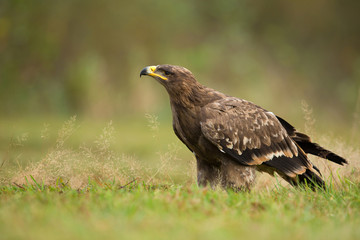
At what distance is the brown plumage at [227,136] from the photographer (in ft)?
17.4

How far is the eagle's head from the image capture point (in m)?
5.48

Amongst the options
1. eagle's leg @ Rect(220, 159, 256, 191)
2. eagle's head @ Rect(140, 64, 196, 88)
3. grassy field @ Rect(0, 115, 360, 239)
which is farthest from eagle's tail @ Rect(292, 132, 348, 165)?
eagle's head @ Rect(140, 64, 196, 88)

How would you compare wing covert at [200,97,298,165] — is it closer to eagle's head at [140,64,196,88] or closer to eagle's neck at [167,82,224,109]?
eagle's neck at [167,82,224,109]

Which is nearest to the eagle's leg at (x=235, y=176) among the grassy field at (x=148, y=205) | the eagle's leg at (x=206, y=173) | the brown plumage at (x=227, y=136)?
the brown plumage at (x=227, y=136)

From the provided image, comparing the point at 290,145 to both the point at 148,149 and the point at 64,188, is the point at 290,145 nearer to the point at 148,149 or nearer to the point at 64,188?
the point at 64,188

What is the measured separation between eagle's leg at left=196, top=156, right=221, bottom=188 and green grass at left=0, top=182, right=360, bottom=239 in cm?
61

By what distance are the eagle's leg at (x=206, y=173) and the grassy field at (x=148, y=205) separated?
1.09 feet

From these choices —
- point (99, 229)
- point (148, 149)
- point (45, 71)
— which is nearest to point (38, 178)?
point (99, 229)

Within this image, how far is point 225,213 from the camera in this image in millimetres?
3930

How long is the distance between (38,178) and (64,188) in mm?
480

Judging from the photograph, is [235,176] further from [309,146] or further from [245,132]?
[309,146]

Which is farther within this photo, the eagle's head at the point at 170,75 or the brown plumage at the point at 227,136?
the eagle's head at the point at 170,75

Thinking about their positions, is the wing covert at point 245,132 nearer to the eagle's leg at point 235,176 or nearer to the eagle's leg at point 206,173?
the eagle's leg at point 235,176

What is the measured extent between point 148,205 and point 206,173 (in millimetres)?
1826
